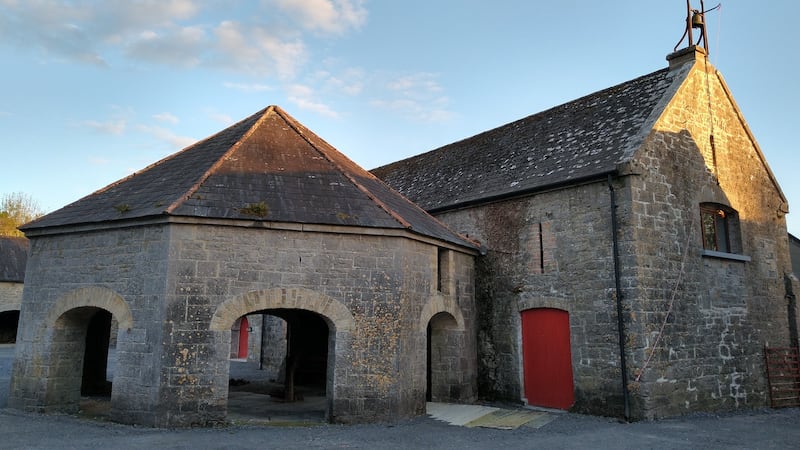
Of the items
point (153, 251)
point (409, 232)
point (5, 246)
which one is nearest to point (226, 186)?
point (153, 251)

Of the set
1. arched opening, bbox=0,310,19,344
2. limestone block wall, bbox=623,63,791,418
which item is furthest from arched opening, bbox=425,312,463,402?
arched opening, bbox=0,310,19,344

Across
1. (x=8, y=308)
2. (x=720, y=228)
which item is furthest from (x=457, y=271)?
(x=8, y=308)

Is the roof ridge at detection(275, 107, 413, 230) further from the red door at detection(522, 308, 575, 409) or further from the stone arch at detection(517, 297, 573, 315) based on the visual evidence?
the red door at detection(522, 308, 575, 409)

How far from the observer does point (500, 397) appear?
12.2 metres

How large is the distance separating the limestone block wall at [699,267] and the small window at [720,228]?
0.18 m

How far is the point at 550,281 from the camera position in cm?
1159

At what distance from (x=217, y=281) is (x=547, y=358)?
23.1 ft

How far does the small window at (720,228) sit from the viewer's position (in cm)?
1207

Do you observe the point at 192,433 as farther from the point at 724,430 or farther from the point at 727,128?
the point at 727,128

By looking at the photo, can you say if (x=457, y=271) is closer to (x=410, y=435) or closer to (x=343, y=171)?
(x=343, y=171)

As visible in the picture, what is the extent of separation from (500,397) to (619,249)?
Answer: 4.44 metres

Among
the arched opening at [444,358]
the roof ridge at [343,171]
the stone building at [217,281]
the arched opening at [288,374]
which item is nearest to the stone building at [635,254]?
the arched opening at [444,358]

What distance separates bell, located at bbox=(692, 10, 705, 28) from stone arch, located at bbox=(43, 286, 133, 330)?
559 inches

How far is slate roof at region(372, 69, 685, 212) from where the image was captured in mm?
11359
